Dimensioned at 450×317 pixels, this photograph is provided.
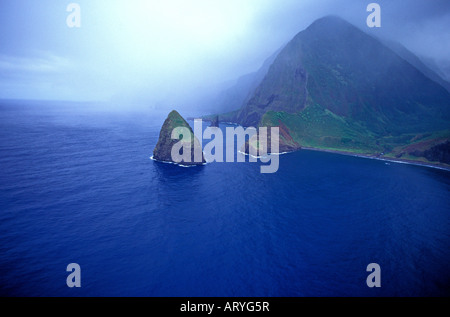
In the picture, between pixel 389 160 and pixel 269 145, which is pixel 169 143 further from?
pixel 389 160

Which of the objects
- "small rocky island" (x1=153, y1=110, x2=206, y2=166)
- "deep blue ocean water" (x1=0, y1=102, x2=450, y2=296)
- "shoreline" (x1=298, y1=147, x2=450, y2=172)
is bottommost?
"deep blue ocean water" (x1=0, y1=102, x2=450, y2=296)

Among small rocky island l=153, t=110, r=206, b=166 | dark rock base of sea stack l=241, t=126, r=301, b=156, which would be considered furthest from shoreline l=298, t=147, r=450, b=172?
small rocky island l=153, t=110, r=206, b=166

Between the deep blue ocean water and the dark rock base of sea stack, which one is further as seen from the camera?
the dark rock base of sea stack

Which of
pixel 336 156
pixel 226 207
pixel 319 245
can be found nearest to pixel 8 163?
pixel 226 207

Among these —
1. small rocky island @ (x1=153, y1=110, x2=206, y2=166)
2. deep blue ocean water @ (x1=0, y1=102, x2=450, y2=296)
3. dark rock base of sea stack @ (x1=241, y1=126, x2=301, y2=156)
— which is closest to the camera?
deep blue ocean water @ (x1=0, y1=102, x2=450, y2=296)

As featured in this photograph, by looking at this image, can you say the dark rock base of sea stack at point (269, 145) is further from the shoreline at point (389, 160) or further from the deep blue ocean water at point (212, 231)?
the deep blue ocean water at point (212, 231)

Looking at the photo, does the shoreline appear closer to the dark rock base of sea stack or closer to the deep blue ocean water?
the dark rock base of sea stack

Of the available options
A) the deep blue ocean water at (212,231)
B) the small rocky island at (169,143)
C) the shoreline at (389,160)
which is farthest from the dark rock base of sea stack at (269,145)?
the deep blue ocean water at (212,231)

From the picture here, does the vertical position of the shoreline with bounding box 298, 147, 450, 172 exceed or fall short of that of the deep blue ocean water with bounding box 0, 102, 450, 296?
it exceeds it

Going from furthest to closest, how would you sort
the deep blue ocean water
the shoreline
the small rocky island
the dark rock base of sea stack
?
the dark rock base of sea stack → the shoreline → the small rocky island → the deep blue ocean water
